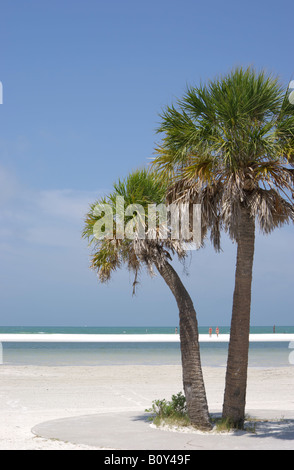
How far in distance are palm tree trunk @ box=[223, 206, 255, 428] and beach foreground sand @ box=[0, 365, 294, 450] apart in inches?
44.8

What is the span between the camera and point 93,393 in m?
18.0

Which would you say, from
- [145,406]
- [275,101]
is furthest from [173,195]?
[145,406]

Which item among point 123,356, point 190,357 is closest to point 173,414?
point 190,357

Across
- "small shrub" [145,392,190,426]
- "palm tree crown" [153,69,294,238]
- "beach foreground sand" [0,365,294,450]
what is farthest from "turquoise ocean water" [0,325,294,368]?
"palm tree crown" [153,69,294,238]

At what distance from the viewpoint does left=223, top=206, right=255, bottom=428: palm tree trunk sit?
10.5 m

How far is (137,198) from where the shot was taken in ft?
36.5

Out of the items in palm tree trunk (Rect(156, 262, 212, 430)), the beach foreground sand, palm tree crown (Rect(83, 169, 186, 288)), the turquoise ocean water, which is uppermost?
palm tree crown (Rect(83, 169, 186, 288))

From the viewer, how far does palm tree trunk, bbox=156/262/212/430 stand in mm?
10602

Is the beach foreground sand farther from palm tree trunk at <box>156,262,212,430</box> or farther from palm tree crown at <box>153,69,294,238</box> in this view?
→ palm tree crown at <box>153,69,294,238</box>

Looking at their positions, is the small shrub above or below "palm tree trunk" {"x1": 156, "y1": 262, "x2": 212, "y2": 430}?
below

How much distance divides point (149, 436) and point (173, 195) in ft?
14.2

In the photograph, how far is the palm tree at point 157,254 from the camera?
10703 millimetres

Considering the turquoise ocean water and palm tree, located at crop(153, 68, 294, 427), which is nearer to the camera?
palm tree, located at crop(153, 68, 294, 427)

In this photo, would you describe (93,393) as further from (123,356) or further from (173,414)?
(123,356)
